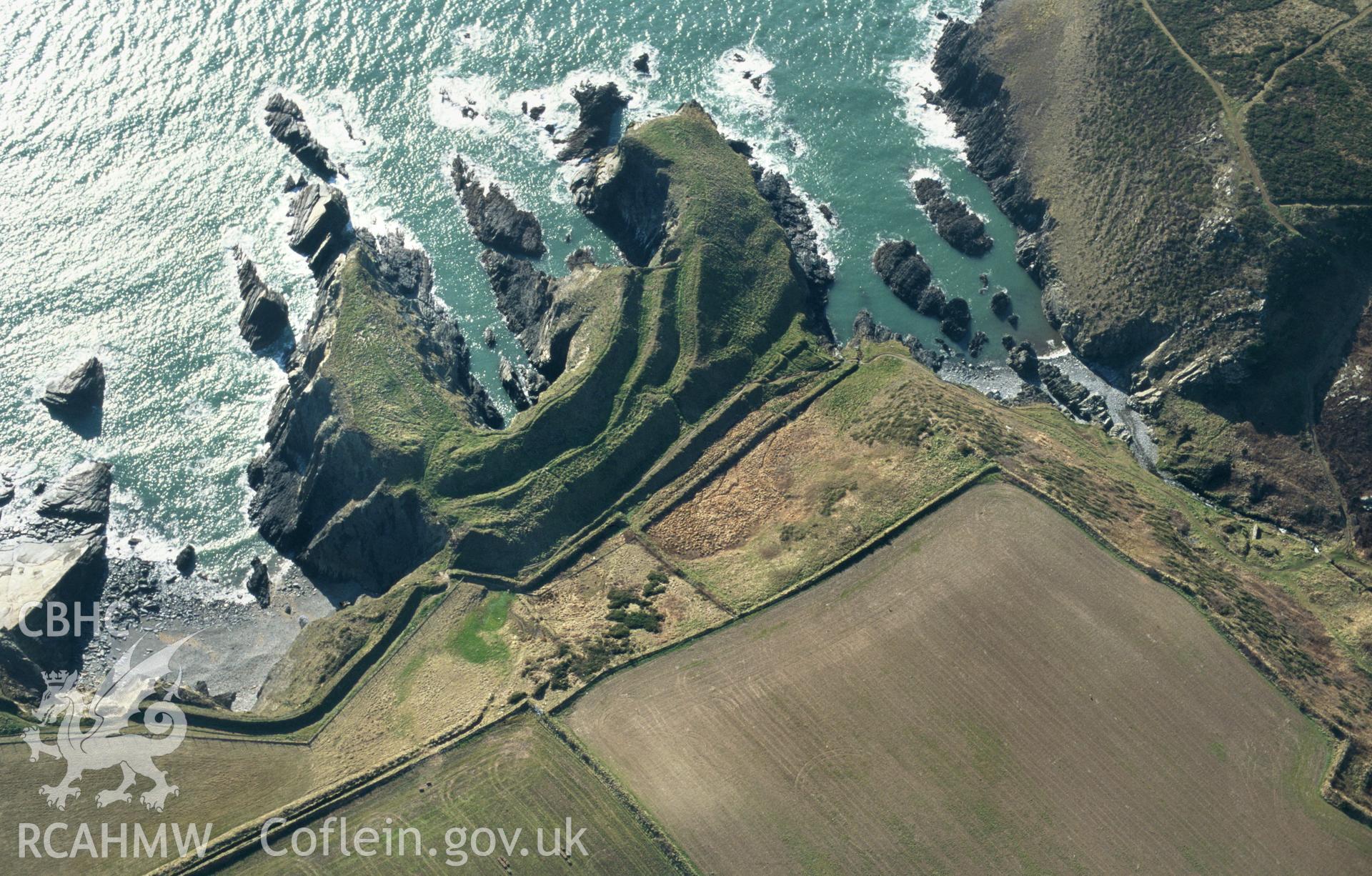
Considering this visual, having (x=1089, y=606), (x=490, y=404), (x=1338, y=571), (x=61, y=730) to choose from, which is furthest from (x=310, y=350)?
(x=1338, y=571)

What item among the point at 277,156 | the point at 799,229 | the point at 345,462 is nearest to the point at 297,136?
the point at 277,156

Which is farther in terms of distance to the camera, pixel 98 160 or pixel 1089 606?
pixel 98 160

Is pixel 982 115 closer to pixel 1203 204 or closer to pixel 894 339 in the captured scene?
pixel 1203 204

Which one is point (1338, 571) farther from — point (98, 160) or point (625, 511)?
point (98, 160)

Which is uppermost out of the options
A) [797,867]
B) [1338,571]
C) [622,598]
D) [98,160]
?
[98,160]

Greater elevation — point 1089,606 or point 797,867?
point 1089,606

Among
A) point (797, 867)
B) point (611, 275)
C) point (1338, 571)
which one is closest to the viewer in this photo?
point (797, 867)
